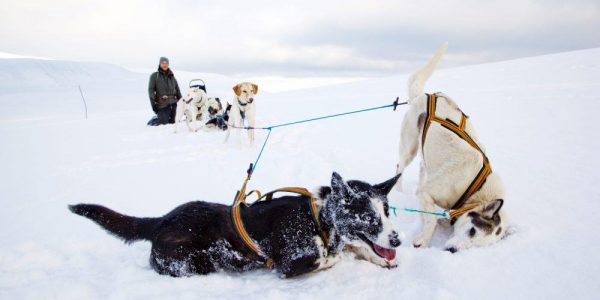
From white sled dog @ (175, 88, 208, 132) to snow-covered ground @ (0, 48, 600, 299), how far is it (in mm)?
639

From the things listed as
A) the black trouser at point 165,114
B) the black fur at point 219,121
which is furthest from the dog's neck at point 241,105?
the black trouser at point 165,114

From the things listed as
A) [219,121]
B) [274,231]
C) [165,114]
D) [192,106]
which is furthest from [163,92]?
[274,231]

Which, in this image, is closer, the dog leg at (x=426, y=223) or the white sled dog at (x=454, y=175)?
the white sled dog at (x=454, y=175)

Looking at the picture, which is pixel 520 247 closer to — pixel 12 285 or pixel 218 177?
pixel 12 285

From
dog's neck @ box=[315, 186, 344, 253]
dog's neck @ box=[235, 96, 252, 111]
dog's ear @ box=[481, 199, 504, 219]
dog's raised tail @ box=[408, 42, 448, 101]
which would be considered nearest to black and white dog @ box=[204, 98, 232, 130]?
dog's neck @ box=[235, 96, 252, 111]

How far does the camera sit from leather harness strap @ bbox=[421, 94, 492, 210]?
117 inches

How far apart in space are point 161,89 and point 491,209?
35.7ft

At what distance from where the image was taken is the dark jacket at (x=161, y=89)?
36.5ft

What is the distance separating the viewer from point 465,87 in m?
12.5

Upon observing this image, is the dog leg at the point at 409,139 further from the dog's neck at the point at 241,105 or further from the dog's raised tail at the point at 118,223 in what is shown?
the dog's neck at the point at 241,105

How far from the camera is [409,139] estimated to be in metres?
4.04

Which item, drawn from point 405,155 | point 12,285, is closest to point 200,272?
point 12,285

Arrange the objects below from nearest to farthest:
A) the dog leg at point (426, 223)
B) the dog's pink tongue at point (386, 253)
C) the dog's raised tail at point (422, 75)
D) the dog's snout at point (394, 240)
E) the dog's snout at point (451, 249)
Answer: the dog's snout at point (394, 240)
the dog's pink tongue at point (386, 253)
the dog's snout at point (451, 249)
the dog leg at point (426, 223)
the dog's raised tail at point (422, 75)

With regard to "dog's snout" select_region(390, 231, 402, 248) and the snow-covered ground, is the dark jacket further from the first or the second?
"dog's snout" select_region(390, 231, 402, 248)
